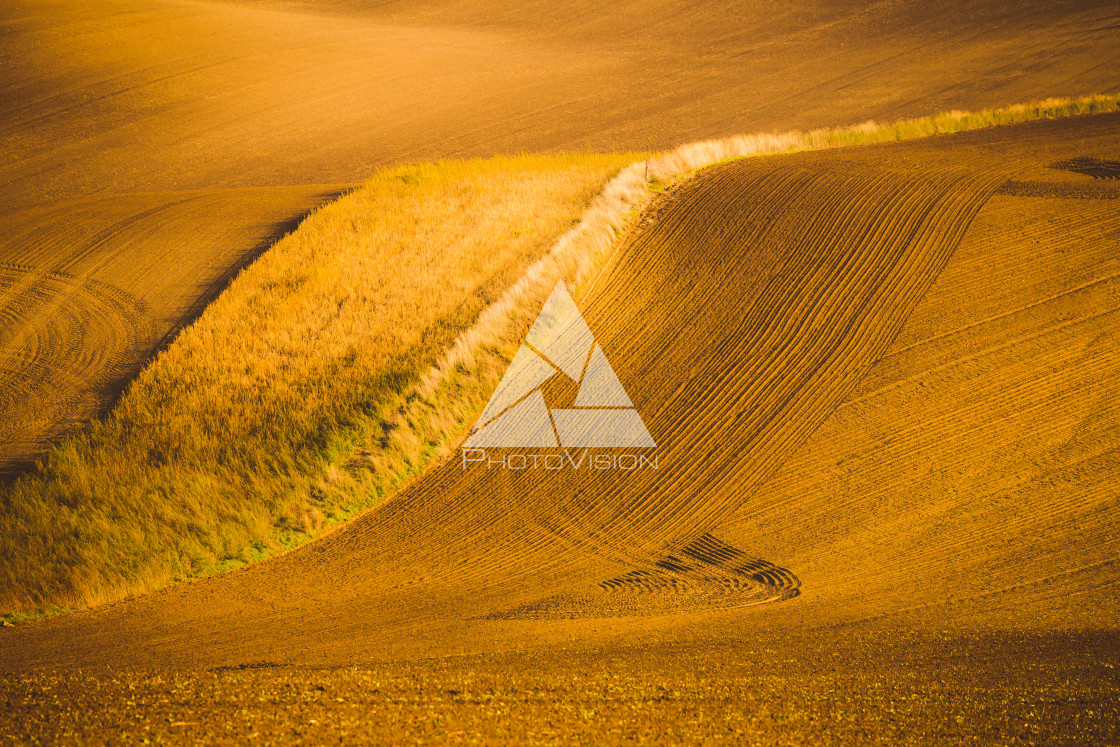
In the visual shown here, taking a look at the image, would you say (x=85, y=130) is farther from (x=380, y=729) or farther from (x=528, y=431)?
(x=380, y=729)

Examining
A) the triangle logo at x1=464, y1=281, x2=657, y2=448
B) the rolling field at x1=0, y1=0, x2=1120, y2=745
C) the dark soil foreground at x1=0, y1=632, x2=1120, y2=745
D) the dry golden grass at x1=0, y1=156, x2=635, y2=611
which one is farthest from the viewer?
the triangle logo at x1=464, y1=281, x2=657, y2=448

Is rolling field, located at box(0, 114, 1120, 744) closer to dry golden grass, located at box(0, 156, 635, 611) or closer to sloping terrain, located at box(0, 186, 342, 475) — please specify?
dry golden grass, located at box(0, 156, 635, 611)

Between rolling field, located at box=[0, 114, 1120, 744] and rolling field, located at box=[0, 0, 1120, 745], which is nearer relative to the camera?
rolling field, located at box=[0, 114, 1120, 744]

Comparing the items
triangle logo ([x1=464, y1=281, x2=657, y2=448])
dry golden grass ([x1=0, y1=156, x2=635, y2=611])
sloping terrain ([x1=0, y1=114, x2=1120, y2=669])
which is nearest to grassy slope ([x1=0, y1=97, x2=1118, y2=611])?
dry golden grass ([x1=0, y1=156, x2=635, y2=611])

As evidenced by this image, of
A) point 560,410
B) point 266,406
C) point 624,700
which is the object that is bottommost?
point 624,700

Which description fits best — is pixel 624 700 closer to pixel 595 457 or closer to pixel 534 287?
pixel 595 457

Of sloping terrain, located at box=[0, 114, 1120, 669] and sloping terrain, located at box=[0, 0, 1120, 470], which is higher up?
sloping terrain, located at box=[0, 0, 1120, 470]

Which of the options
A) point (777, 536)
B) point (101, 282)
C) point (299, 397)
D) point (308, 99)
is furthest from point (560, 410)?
point (308, 99)

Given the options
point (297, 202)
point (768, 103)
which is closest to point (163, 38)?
point (297, 202)
